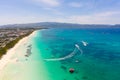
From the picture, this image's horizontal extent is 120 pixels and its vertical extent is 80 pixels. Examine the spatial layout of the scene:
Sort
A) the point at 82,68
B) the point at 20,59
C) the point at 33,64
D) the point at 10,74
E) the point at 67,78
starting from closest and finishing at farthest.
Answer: the point at 67,78 → the point at 10,74 → the point at 82,68 → the point at 33,64 → the point at 20,59

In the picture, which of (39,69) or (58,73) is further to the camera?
(39,69)

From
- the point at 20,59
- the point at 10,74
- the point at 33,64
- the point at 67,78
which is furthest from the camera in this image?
the point at 20,59

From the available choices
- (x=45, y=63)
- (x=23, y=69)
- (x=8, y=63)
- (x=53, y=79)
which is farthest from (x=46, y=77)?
(x=8, y=63)

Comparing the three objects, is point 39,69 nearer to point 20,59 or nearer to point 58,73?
point 58,73

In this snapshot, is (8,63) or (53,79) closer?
(53,79)

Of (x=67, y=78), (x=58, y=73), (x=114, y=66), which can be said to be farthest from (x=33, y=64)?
(x=114, y=66)

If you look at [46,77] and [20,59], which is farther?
[20,59]

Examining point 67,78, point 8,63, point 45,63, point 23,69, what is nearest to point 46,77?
point 67,78

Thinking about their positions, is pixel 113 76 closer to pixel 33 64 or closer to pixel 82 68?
pixel 82 68
